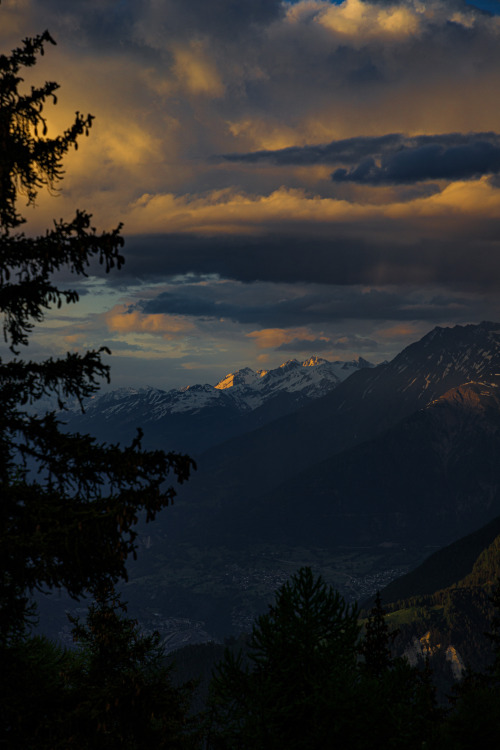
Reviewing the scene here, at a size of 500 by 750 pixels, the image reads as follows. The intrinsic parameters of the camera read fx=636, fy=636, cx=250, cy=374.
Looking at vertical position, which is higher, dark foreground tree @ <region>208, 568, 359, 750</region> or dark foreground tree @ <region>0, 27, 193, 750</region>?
dark foreground tree @ <region>0, 27, 193, 750</region>

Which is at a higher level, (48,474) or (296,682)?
(48,474)

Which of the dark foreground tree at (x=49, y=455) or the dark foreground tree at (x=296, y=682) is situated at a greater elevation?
the dark foreground tree at (x=49, y=455)

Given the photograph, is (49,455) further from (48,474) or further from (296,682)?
(296,682)

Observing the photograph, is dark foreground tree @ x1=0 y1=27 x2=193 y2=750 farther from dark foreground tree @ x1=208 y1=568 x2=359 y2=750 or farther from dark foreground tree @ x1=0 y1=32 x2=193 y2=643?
dark foreground tree @ x1=208 y1=568 x2=359 y2=750

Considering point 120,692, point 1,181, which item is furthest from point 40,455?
point 1,181

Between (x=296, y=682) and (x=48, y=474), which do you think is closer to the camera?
(x=48, y=474)

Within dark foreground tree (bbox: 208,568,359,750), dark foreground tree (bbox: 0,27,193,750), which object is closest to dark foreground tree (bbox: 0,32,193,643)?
dark foreground tree (bbox: 0,27,193,750)

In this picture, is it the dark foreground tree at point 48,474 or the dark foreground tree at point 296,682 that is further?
the dark foreground tree at point 296,682

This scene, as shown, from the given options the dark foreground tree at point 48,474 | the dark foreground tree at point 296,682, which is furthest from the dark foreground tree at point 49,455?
the dark foreground tree at point 296,682

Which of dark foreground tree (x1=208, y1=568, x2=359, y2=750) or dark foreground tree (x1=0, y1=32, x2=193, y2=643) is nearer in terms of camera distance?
dark foreground tree (x1=0, y1=32, x2=193, y2=643)

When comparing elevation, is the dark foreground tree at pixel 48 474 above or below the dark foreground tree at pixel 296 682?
above

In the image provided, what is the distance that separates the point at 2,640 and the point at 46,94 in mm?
11190

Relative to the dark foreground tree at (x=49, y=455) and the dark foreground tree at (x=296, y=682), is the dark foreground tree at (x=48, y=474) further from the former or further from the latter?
the dark foreground tree at (x=296, y=682)

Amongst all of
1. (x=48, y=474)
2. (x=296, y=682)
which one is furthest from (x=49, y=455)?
(x=296, y=682)
